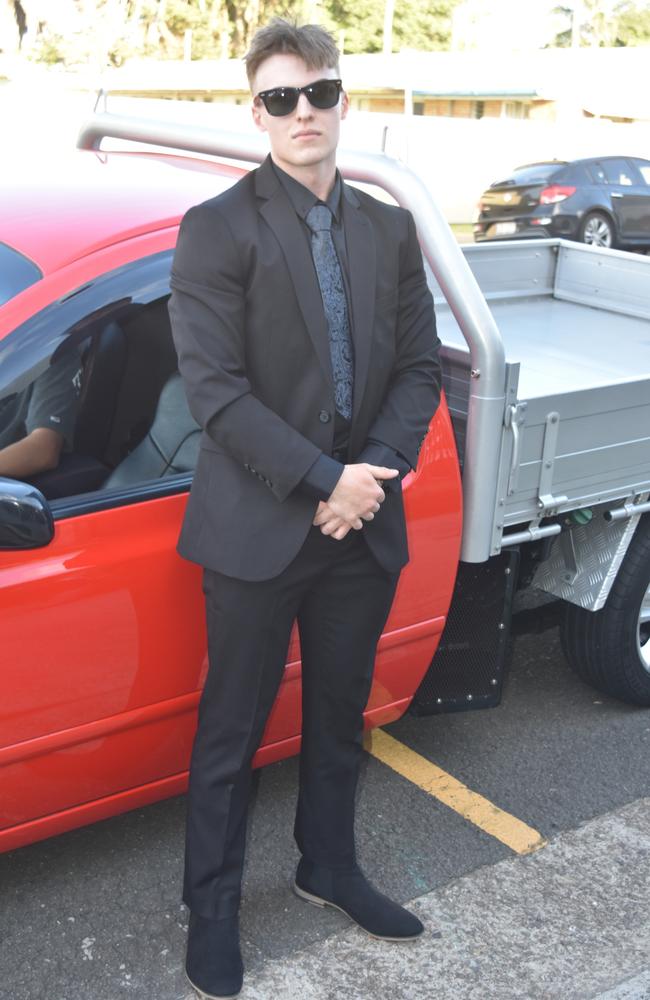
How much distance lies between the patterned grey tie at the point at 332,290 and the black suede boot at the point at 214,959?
1203 millimetres

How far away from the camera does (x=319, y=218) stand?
2387mm

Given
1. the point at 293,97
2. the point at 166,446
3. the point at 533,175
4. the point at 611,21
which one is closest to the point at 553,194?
the point at 533,175

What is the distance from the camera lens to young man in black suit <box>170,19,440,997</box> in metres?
2.27

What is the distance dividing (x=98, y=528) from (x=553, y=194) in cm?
1551

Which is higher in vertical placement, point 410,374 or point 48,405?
point 410,374

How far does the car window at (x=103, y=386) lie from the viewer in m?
2.54

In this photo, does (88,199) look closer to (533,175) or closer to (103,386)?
(103,386)

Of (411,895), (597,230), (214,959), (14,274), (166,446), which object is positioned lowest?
(597,230)

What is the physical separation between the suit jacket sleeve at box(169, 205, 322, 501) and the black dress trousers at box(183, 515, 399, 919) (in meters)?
0.23

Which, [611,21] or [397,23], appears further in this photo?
[611,21]

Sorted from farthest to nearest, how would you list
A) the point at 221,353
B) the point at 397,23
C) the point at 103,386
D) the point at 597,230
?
the point at 397,23, the point at 597,230, the point at 103,386, the point at 221,353

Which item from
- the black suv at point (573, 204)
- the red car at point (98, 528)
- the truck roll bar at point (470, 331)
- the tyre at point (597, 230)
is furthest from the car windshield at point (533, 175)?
the red car at point (98, 528)

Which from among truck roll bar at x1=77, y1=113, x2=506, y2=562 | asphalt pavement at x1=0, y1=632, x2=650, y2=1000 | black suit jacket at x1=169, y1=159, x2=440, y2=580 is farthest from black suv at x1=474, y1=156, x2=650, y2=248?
black suit jacket at x1=169, y1=159, x2=440, y2=580

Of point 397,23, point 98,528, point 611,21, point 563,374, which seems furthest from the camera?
point 611,21
